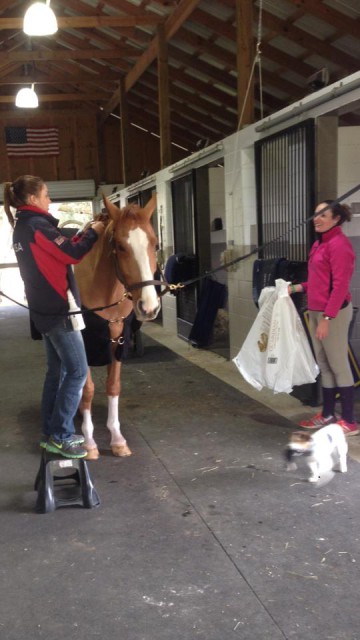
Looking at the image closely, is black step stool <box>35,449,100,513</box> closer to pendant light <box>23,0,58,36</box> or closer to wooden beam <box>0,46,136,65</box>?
pendant light <box>23,0,58,36</box>

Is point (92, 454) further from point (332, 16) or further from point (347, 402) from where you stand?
point (332, 16)

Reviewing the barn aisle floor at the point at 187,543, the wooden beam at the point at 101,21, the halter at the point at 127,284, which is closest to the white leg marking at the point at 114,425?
the barn aisle floor at the point at 187,543

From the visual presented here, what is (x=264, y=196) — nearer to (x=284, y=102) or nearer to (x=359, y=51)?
(x=359, y=51)

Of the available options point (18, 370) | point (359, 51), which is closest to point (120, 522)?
point (18, 370)

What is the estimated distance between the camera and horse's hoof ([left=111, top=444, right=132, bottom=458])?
3.38 m

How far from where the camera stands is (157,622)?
6.11ft

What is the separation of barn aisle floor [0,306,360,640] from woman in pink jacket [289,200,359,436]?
328 millimetres

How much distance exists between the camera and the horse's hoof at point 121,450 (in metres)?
3.38

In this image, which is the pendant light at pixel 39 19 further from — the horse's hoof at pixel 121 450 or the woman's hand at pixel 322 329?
the horse's hoof at pixel 121 450

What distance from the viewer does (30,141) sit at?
1333 cm

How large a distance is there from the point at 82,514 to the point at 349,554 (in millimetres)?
1186

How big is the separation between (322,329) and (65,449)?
1.64 meters

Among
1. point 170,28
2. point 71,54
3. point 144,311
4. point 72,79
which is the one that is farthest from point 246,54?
point 72,79

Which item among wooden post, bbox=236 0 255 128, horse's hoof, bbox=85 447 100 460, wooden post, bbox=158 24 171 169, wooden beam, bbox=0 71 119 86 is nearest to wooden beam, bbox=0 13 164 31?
wooden post, bbox=158 24 171 169
